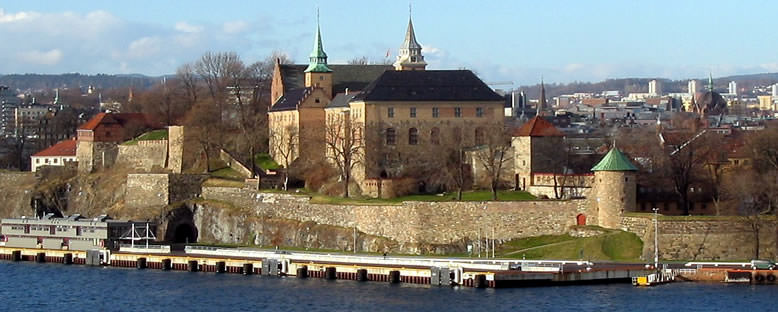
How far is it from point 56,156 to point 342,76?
27.5 meters

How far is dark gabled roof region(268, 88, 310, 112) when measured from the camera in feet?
379

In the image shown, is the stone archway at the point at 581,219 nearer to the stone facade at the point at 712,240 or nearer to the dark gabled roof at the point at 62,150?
the stone facade at the point at 712,240

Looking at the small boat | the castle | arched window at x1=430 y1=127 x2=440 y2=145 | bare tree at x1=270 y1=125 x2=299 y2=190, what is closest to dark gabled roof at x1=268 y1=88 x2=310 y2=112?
the castle

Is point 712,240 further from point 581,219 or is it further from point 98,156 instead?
point 98,156

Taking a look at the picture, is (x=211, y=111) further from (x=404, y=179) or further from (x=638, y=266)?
(x=638, y=266)

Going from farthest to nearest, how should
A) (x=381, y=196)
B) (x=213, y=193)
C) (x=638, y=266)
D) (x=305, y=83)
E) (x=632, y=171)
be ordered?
(x=305, y=83), (x=213, y=193), (x=381, y=196), (x=632, y=171), (x=638, y=266)

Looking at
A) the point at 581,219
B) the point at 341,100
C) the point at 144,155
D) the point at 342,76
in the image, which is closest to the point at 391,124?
the point at 341,100

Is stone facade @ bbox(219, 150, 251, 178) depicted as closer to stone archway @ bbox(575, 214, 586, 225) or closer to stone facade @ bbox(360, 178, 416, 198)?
stone facade @ bbox(360, 178, 416, 198)

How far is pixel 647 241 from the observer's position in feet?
284

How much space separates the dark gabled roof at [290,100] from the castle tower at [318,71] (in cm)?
118

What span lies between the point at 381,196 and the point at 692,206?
60.7 ft

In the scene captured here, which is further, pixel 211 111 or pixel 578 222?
pixel 211 111

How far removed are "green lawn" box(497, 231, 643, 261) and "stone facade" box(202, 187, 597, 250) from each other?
1502mm

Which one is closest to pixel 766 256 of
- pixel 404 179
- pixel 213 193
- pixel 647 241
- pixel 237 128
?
pixel 647 241
